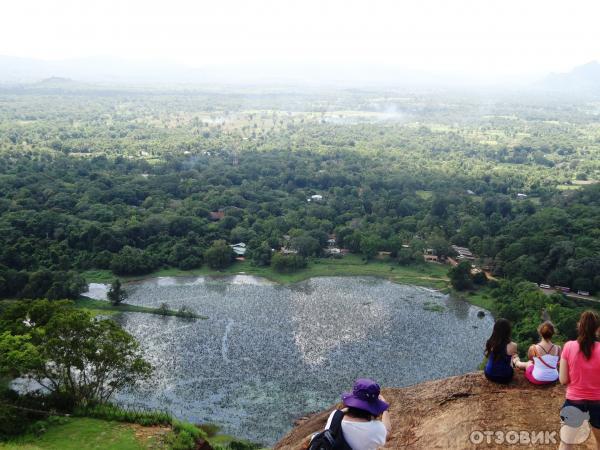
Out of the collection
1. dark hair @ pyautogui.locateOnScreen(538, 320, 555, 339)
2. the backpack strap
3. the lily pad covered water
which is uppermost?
dark hair @ pyautogui.locateOnScreen(538, 320, 555, 339)

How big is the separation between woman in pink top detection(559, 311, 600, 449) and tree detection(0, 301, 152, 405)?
13119 millimetres

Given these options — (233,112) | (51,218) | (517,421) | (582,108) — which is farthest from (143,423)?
(582,108)

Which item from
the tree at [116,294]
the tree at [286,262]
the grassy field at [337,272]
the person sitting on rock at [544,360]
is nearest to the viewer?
the person sitting on rock at [544,360]

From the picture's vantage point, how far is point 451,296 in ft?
107

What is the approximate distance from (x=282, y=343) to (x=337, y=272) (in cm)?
1065

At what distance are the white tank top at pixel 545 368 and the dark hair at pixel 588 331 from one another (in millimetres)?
1664

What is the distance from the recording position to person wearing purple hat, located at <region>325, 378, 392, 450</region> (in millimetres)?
5430

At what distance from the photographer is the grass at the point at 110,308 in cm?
2919

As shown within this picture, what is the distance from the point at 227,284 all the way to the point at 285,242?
671cm

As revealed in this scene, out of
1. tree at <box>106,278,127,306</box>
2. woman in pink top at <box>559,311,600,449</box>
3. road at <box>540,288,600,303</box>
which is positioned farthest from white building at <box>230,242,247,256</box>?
woman in pink top at <box>559,311,600,449</box>

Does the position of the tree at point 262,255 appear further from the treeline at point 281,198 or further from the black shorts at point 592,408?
the black shorts at point 592,408

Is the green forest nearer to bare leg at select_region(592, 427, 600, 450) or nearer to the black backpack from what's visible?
the black backpack

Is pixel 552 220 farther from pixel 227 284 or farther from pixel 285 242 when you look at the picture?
pixel 227 284

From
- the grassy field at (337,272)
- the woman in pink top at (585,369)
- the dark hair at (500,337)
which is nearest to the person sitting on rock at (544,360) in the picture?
the dark hair at (500,337)
